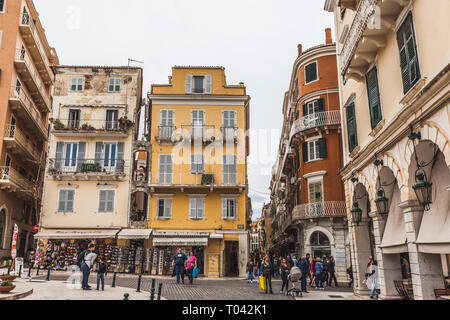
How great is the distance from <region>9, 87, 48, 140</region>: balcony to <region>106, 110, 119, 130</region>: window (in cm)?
554

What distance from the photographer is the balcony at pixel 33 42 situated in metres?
27.8

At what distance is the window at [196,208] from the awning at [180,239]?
4.80 feet

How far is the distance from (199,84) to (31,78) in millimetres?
12597

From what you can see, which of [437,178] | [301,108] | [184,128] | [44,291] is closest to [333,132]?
[301,108]

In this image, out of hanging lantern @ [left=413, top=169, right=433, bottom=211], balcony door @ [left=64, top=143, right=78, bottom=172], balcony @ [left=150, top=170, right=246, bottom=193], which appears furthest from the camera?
balcony door @ [left=64, top=143, right=78, bottom=172]

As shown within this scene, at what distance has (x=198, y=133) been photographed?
3020 centimetres

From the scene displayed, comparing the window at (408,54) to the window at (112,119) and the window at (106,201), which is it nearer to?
the window at (106,201)

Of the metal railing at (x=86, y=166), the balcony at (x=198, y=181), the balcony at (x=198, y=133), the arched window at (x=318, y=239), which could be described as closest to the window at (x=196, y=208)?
the balcony at (x=198, y=181)

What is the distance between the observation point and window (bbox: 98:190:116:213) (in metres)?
29.0

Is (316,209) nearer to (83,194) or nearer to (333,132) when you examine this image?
(333,132)

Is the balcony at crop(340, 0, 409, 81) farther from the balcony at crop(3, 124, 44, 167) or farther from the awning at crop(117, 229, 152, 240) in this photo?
the balcony at crop(3, 124, 44, 167)

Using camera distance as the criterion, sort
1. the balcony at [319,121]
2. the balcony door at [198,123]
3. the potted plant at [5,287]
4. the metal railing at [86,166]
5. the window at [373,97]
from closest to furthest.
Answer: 1. the potted plant at [5,287]
2. the window at [373,97]
3. the balcony at [319,121]
4. the metal railing at [86,166]
5. the balcony door at [198,123]

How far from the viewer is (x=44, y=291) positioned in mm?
14719

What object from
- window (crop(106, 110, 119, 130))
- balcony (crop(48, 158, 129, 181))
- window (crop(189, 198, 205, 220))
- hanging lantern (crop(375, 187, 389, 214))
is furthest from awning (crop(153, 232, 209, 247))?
hanging lantern (crop(375, 187, 389, 214))
